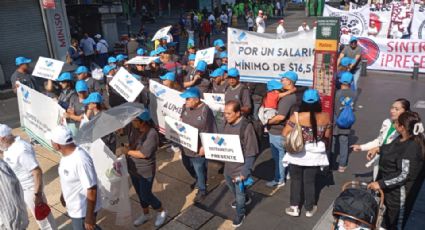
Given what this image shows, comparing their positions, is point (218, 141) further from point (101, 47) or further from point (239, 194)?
point (101, 47)

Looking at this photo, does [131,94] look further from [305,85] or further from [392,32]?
[392,32]

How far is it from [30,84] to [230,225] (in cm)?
544

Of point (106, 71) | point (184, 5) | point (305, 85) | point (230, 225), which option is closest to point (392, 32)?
point (305, 85)

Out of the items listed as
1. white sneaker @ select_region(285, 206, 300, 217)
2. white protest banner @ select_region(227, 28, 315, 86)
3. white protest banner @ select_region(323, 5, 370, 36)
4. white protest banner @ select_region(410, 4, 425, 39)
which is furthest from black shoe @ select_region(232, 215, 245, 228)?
white protest banner @ select_region(410, 4, 425, 39)

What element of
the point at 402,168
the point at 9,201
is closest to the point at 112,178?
the point at 9,201

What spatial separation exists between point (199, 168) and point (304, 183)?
151 cm

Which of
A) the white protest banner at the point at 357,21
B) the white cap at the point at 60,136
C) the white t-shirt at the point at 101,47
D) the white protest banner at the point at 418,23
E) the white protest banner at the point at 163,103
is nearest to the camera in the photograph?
the white cap at the point at 60,136

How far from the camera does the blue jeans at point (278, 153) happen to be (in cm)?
569

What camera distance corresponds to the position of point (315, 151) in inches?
183

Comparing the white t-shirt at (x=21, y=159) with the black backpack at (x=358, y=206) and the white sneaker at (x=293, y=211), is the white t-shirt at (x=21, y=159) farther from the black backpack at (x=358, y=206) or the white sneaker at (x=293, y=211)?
the white sneaker at (x=293, y=211)

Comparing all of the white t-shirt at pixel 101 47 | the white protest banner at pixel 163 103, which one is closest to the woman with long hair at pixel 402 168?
the white protest banner at pixel 163 103

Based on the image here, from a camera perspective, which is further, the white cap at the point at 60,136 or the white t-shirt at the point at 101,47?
the white t-shirt at the point at 101,47

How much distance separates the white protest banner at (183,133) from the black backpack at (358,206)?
96.8 inches

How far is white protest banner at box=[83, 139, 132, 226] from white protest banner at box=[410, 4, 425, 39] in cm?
1332
